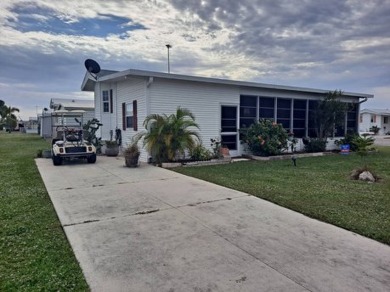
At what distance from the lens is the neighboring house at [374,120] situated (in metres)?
41.0

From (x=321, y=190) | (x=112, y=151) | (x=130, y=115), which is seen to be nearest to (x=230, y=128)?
(x=130, y=115)

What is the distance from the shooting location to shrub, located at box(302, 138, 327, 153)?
14.4m

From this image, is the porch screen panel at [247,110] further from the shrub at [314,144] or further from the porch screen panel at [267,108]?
the shrub at [314,144]

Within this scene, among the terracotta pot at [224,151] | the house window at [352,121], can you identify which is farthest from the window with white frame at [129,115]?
the house window at [352,121]

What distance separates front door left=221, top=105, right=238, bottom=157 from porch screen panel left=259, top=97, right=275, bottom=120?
151 cm

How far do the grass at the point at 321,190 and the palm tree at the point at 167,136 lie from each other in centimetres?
89

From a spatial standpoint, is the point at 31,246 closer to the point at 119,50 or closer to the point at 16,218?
the point at 16,218

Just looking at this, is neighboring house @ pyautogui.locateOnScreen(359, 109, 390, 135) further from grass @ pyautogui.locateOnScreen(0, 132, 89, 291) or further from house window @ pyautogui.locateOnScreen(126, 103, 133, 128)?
grass @ pyautogui.locateOnScreen(0, 132, 89, 291)

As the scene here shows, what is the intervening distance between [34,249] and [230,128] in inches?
390

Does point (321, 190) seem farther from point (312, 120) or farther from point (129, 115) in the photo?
point (312, 120)

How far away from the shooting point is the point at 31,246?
347 cm

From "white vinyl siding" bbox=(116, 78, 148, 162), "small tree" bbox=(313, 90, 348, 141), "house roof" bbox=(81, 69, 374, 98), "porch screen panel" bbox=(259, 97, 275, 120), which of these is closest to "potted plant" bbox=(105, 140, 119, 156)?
"white vinyl siding" bbox=(116, 78, 148, 162)

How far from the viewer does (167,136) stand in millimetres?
9688

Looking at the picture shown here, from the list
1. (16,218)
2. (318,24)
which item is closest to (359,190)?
(16,218)
